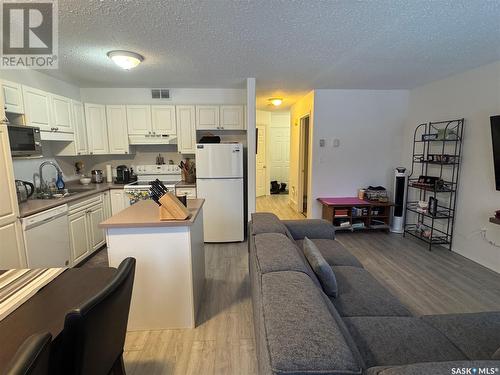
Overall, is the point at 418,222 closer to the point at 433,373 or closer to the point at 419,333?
the point at 419,333

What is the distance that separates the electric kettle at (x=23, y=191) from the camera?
107 inches

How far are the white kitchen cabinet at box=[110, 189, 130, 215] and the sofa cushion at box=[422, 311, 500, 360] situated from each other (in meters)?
3.83

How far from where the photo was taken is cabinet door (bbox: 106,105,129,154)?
4.04m

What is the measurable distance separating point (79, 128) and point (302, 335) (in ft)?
13.9

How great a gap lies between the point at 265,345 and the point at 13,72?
381 cm

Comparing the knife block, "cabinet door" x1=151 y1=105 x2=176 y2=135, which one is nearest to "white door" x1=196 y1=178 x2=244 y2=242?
"cabinet door" x1=151 y1=105 x2=176 y2=135

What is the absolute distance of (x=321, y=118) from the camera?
4453 millimetres

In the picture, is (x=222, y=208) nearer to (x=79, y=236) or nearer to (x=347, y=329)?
(x=79, y=236)

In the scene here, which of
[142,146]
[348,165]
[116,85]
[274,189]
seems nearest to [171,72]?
[116,85]

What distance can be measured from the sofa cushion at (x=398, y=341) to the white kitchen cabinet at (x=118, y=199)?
350 cm

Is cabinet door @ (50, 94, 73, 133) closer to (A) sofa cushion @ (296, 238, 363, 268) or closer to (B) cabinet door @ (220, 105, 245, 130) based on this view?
(B) cabinet door @ (220, 105, 245, 130)

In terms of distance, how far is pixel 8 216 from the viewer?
7.02 ft

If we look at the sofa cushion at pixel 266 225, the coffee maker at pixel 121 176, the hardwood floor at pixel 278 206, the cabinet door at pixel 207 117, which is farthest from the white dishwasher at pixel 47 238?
the hardwood floor at pixel 278 206

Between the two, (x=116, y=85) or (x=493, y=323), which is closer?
(x=493, y=323)
